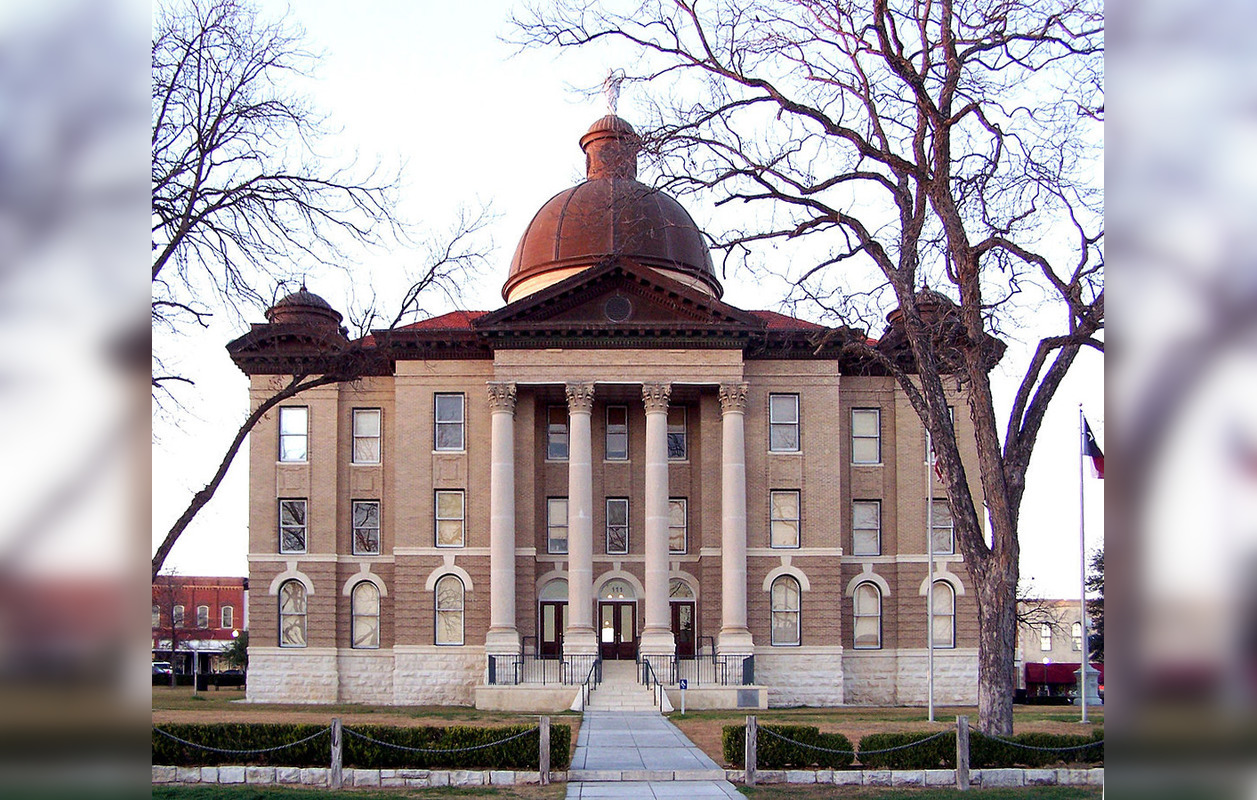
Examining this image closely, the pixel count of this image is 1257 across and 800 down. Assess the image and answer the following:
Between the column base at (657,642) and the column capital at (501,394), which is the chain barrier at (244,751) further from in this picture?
the column capital at (501,394)

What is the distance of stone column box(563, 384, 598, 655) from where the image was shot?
39.6m

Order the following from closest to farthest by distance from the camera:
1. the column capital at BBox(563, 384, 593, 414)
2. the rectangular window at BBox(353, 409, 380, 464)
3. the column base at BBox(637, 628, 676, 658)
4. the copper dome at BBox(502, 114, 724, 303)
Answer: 1. the column base at BBox(637, 628, 676, 658)
2. the column capital at BBox(563, 384, 593, 414)
3. the rectangular window at BBox(353, 409, 380, 464)
4. the copper dome at BBox(502, 114, 724, 303)

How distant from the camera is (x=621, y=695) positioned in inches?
1438

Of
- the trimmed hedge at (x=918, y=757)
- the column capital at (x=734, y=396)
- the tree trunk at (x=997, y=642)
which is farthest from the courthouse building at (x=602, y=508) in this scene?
the trimmed hedge at (x=918, y=757)

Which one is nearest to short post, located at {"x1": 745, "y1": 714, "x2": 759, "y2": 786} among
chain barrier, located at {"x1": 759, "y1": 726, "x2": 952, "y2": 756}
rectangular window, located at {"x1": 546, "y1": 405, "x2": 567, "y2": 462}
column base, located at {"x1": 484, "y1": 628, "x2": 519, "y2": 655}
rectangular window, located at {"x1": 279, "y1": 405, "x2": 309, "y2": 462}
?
chain barrier, located at {"x1": 759, "y1": 726, "x2": 952, "y2": 756}

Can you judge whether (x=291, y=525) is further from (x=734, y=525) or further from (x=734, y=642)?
(x=734, y=642)

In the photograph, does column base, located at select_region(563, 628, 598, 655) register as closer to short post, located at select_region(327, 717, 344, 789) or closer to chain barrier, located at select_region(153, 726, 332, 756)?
chain barrier, located at select_region(153, 726, 332, 756)

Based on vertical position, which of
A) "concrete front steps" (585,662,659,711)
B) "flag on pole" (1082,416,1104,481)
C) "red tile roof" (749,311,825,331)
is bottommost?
"concrete front steps" (585,662,659,711)

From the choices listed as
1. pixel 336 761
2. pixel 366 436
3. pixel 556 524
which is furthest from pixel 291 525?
pixel 336 761

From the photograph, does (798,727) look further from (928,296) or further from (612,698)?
(612,698)

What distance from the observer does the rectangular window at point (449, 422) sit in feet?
138

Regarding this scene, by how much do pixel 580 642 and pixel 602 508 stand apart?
563cm

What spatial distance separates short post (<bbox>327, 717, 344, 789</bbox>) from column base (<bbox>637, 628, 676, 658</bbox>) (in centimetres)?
2087
